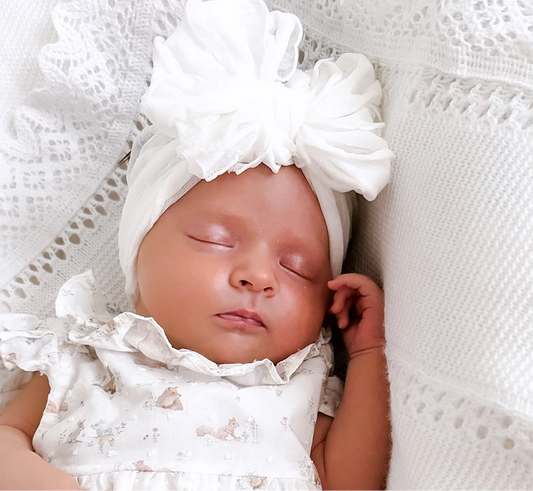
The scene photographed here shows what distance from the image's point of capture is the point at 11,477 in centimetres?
98

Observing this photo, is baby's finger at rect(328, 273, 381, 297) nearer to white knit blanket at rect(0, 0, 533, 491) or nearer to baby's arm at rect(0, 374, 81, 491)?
white knit blanket at rect(0, 0, 533, 491)

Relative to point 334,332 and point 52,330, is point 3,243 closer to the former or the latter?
point 52,330

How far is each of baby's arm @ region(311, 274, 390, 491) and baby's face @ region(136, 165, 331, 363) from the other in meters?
0.07

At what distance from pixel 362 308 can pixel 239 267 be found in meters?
0.23

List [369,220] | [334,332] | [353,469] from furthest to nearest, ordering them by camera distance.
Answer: [334,332]
[369,220]
[353,469]

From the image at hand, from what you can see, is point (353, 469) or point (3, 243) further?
point (3, 243)

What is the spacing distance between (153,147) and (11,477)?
586 millimetres

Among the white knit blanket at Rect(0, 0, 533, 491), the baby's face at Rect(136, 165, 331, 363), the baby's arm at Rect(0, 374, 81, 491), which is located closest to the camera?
the white knit blanket at Rect(0, 0, 533, 491)

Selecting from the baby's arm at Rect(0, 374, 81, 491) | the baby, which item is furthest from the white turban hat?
the baby's arm at Rect(0, 374, 81, 491)

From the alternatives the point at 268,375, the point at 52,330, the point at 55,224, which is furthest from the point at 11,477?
the point at 55,224

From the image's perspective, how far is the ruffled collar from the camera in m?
1.08

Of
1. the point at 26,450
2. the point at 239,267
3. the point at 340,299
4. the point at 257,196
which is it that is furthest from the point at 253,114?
the point at 26,450

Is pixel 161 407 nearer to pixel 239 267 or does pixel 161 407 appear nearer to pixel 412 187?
pixel 239 267

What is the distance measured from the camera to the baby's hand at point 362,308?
1.12m
